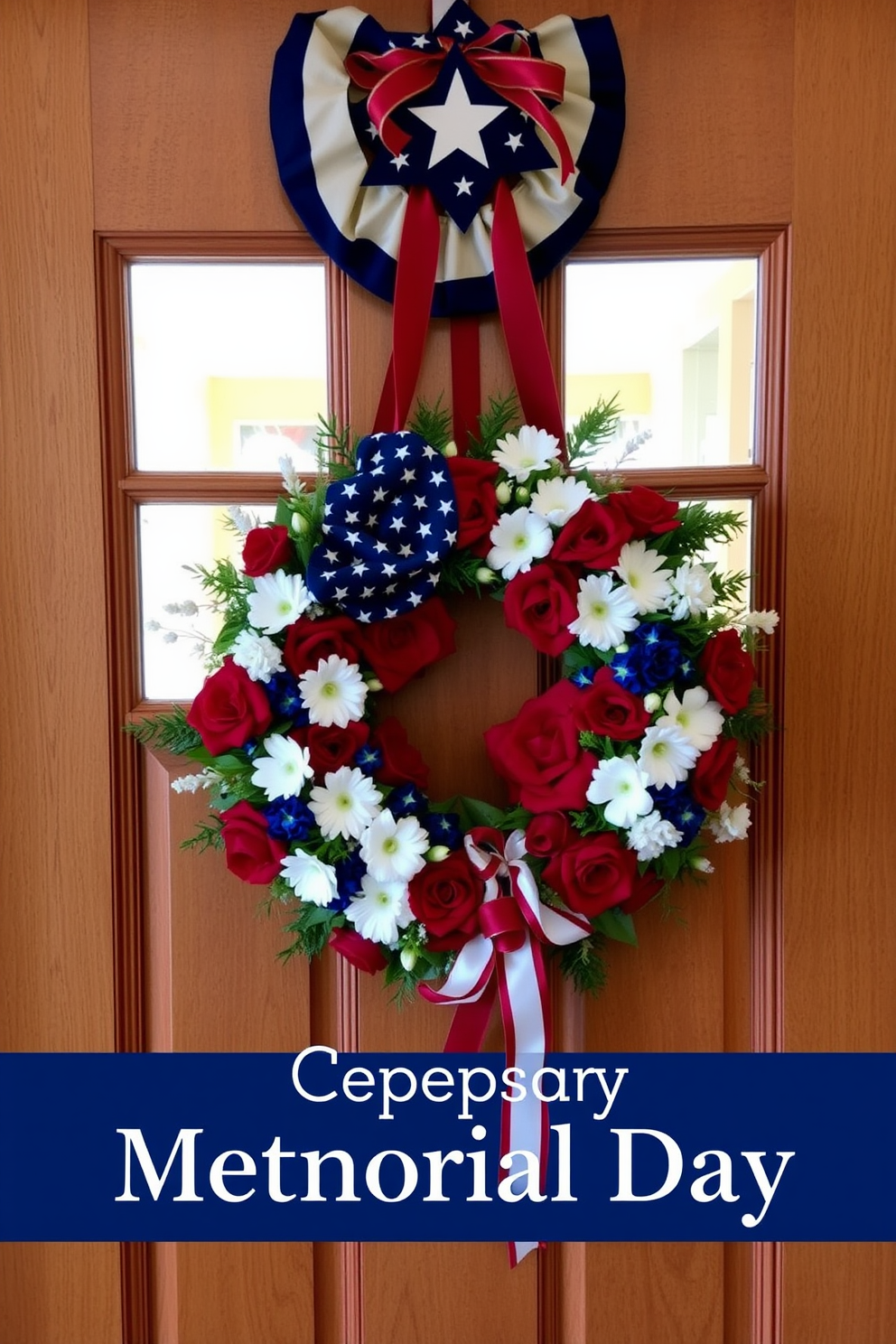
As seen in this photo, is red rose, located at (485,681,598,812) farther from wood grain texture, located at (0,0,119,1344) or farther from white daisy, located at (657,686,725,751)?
wood grain texture, located at (0,0,119,1344)

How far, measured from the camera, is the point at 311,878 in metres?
0.86

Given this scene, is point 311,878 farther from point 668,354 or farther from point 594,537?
point 668,354

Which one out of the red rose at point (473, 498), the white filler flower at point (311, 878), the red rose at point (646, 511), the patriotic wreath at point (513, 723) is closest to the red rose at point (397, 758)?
the patriotic wreath at point (513, 723)

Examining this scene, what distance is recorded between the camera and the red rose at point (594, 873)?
851mm

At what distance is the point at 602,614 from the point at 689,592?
0.08 metres

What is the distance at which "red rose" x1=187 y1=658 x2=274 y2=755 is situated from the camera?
839 millimetres

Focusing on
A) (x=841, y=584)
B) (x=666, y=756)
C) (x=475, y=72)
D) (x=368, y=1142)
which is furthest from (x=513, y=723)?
(x=475, y=72)

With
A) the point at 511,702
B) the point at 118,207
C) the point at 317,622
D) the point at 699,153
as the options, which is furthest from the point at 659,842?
the point at 118,207

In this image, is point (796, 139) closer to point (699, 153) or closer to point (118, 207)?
point (699, 153)

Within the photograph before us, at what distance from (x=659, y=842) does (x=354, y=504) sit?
1.39 ft

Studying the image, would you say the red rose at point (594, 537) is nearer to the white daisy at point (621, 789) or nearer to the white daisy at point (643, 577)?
the white daisy at point (643, 577)

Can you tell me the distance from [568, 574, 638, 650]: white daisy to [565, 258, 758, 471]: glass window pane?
0.20 metres

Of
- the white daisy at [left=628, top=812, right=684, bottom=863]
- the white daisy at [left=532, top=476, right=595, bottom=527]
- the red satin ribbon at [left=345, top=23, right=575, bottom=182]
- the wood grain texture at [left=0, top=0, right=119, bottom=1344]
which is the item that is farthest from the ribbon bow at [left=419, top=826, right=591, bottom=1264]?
the red satin ribbon at [left=345, top=23, right=575, bottom=182]

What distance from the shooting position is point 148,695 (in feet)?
3.37
